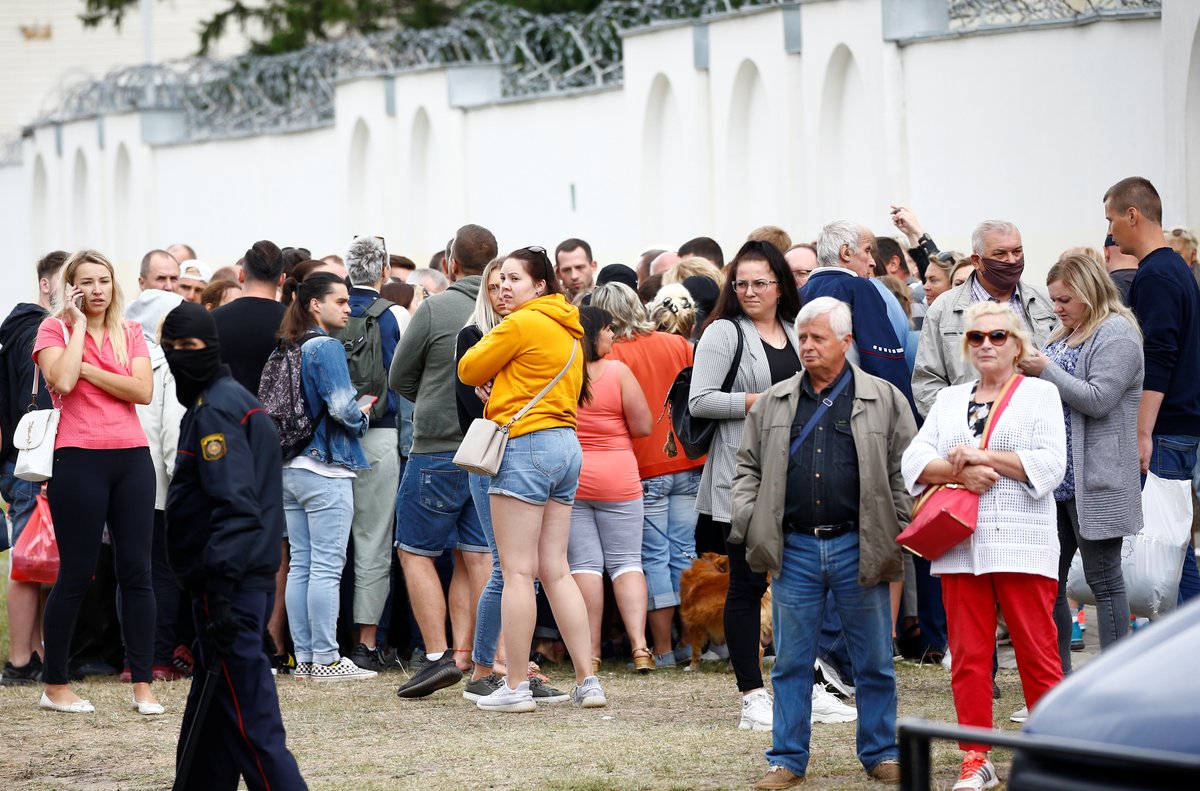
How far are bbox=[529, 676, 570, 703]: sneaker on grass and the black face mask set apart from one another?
2.92 meters

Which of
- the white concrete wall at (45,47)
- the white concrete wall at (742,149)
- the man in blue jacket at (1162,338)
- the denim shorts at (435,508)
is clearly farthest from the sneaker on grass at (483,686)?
the white concrete wall at (45,47)

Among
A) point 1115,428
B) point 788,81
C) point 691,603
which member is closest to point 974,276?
point 1115,428

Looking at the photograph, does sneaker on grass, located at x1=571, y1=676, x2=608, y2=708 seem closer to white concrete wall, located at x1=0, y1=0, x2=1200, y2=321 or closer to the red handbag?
the red handbag

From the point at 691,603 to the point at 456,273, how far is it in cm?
208

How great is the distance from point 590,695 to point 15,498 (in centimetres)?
334

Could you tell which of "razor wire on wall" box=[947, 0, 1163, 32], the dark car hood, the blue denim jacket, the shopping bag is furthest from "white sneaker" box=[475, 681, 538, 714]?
"razor wire on wall" box=[947, 0, 1163, 32]

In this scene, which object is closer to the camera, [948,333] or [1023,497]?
[1023,497]

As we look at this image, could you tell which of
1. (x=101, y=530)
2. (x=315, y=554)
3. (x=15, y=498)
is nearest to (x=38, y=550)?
(x=15, y=498)

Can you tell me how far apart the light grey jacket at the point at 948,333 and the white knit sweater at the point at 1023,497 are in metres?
1.53

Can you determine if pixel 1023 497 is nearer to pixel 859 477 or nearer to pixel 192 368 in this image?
pixel 859 477

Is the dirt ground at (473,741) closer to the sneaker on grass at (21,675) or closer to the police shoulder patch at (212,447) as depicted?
the sneaker on grass at (21,675)

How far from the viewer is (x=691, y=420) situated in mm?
8094

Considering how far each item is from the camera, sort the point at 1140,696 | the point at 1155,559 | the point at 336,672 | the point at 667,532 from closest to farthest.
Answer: the point at 1140,696, the point at 1155,559, the point at 336,672, the point at 667,532

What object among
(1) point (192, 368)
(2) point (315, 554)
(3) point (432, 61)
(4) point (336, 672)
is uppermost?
(3) point (432, 61)
